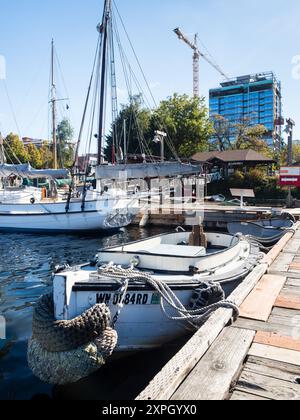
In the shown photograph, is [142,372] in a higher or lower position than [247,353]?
lower

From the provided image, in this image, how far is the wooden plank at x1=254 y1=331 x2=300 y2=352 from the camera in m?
4.06

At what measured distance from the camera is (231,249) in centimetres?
829

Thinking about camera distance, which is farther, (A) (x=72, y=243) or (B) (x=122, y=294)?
(A) (x=72, y=243)

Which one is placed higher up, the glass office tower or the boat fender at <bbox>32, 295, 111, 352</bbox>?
the glass office tower

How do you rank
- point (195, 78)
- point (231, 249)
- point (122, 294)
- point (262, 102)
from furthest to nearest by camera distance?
1. point (262, 102)
2. point (195, 78)
3. point (231, 249)
4. point (122, 294)

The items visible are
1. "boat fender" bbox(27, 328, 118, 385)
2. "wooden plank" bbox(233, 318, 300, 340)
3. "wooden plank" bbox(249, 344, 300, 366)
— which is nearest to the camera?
"wooden plank" bbox(249, 344, 300, 366)

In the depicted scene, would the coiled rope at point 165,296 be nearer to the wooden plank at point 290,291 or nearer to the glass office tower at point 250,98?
the wooden plank at point 290,291

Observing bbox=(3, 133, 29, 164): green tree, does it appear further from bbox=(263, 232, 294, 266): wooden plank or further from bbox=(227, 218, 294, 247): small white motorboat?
bbox=(263, 232, 294, 266): wooden plank

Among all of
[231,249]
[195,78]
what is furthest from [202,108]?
[195,78]

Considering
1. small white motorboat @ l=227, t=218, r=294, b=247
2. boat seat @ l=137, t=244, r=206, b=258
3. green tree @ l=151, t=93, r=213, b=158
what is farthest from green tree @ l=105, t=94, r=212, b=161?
boat seat @ l=137, t=244, r=206, b=258

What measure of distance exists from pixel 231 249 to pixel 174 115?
42457 millimetres

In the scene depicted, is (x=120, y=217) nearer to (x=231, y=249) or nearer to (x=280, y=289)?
(x=231, y=249)

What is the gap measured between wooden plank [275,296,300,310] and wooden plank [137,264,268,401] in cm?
81

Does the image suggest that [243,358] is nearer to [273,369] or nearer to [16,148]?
[273,369]
